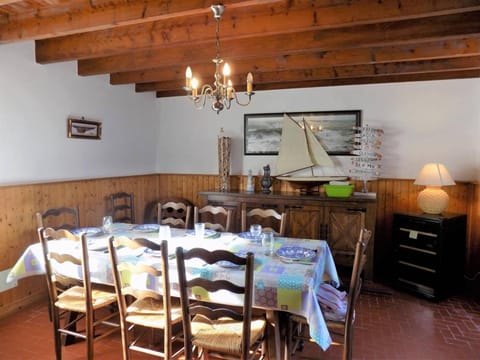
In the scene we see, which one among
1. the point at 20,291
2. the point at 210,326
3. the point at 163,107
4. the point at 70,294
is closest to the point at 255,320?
the point at 210,326

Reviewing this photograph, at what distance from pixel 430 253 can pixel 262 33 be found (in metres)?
2.77

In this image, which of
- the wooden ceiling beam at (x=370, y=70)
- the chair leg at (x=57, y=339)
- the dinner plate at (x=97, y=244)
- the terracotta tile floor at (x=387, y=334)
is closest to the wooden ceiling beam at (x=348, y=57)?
the wooden ceiling beam at (x=370, y=70)

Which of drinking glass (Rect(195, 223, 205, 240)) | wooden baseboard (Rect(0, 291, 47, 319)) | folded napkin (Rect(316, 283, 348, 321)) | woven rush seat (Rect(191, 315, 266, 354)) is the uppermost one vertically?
drinking glass (Rect(195, 223, 205, 240))

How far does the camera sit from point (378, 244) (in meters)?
4.51

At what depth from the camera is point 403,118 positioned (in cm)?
437

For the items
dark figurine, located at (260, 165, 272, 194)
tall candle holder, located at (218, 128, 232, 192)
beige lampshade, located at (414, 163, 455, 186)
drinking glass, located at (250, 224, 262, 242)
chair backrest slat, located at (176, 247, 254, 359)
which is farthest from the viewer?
tall candle holder, located at (218, 128, 232, 192)

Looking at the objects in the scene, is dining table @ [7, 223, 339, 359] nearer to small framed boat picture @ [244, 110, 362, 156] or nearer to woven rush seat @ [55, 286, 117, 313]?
woven rush seat @ [55, 286, 117, 313]

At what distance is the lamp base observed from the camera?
378cm

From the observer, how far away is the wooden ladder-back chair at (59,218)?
3.32 metres

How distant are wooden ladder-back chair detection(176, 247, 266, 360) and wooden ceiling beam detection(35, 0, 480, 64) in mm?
1829

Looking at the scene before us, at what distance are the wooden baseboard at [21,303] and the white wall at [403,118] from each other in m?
2.71

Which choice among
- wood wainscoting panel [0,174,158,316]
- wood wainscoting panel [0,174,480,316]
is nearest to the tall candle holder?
wood wainscoting panel [0,174,480,316]

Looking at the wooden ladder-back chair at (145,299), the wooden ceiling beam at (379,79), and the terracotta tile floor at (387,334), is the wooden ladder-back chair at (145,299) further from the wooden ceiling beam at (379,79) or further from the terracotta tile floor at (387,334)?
the wooden ceiling beam at (379,79)

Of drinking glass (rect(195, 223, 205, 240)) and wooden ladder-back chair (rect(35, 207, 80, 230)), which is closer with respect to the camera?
drinking glass (rect(195, 223, 205, 240))
